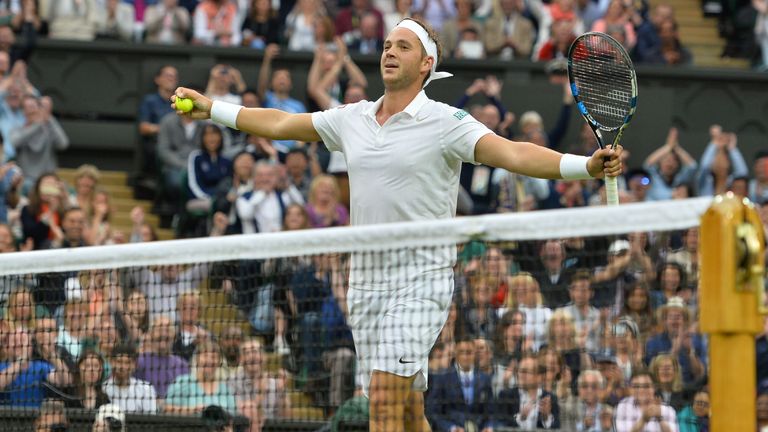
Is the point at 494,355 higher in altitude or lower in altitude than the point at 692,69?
lower

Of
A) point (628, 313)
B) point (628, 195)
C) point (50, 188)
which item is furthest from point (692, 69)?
point (628, 313)

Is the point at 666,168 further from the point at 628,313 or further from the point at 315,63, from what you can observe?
the point at 628,313

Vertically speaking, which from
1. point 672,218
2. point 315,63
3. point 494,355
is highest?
point 315,63

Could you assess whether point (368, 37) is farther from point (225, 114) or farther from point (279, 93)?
point (225, 114)

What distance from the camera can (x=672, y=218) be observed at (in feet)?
20.9

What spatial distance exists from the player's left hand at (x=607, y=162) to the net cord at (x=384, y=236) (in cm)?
37

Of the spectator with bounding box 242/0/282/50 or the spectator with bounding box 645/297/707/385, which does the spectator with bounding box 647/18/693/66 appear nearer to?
the spectator with bounding box 242/0/282/50

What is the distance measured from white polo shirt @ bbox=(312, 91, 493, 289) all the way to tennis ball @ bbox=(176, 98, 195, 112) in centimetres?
108

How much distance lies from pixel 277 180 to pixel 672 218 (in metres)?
9.46

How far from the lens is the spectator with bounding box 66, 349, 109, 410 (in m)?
8.78

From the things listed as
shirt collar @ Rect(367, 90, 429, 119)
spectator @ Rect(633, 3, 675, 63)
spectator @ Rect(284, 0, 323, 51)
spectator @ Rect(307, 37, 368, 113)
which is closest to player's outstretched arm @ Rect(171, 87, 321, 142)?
shirt collar @ Rect(367, 90, 429, 119)

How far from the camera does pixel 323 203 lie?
50.4ft

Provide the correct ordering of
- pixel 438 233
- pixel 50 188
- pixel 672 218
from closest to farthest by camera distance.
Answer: pixel 672 218 → pixel 438 233 → pixel 50 188

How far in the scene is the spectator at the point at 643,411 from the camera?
7.57 m
